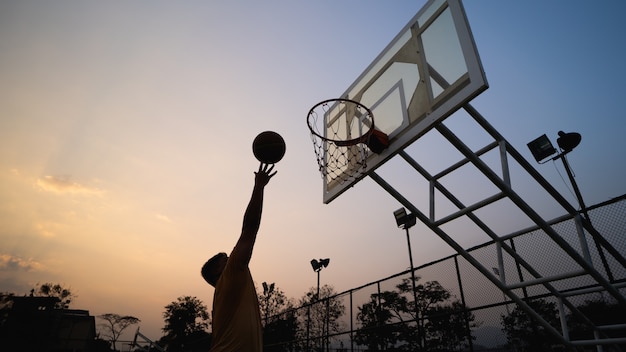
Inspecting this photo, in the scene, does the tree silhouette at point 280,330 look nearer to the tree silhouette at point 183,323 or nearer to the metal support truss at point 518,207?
the metal support truss at point 518,207

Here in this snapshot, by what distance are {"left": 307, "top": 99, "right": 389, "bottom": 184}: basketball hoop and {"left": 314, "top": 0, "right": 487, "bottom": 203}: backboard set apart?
98mm

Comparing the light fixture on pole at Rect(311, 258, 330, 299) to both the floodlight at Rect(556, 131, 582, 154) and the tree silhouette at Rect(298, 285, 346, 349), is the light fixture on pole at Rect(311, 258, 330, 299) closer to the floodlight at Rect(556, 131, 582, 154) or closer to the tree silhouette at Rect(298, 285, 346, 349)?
the tree silhouette at Rect(298, 285, 346, 349)

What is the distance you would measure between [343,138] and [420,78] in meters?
1.39

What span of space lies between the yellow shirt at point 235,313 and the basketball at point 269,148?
1.34 metres

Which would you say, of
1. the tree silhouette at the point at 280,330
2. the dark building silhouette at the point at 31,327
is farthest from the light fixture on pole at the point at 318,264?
the dark building silhouette at the point at 31,327

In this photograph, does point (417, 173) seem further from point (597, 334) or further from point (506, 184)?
point (597, 334)

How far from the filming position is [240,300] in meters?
2.22

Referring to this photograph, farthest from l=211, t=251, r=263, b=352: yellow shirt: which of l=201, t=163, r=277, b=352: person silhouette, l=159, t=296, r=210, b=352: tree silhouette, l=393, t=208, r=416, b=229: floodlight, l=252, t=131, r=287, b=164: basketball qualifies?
l=159, t=296, r=210, b=352: tree silhouette

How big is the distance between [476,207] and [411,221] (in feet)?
29.3

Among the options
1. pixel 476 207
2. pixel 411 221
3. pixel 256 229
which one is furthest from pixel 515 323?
pixel 256 229

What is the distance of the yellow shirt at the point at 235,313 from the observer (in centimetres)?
212

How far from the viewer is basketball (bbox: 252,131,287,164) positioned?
3.33 m

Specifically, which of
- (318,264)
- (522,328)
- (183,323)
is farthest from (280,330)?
(183,323)

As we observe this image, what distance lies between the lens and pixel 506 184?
3.16 m
